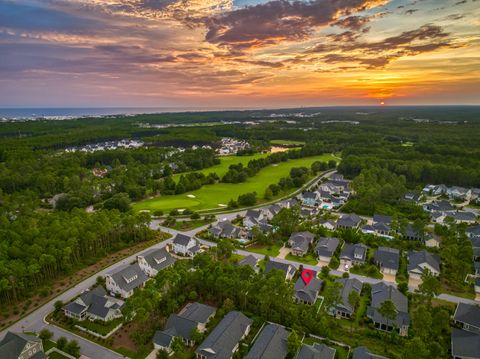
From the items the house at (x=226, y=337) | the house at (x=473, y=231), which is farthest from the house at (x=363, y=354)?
the house at (x=473, y=231)

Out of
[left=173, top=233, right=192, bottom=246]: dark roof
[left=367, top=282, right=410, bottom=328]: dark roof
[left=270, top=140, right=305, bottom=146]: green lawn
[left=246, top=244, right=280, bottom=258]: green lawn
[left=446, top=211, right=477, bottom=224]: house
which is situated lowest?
[left=446, top=211, right=477, bottom=224]: house

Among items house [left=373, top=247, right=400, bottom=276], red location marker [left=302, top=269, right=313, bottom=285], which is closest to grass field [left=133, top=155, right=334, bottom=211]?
red location marker [left=302, top=269, right=313, bottom=285]

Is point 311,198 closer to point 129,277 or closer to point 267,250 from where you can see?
point 267,250

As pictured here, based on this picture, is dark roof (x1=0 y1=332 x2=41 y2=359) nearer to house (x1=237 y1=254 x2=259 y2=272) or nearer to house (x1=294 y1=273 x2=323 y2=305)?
house (x1=237 y1=254 x2=259 y2=272)

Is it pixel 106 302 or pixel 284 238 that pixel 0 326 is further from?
pixel 284 238

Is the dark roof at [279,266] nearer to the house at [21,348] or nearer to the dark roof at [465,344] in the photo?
the dark roof at [465,344]

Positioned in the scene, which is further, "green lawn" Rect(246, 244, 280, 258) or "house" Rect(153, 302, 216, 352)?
"green lawn" Rect(246, 244, 280, 258)

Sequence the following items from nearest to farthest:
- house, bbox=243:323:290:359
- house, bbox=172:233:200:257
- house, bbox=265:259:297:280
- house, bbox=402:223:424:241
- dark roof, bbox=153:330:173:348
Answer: house, bbox=243:323:290:359
dark roof, bbox=153:330:173:348
house, bbox=265:259:297:280
house, bbox=172:233:200:257
house, bbox=402:223:424:241

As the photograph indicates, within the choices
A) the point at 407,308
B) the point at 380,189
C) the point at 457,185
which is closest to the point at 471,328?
the point at 407,308
